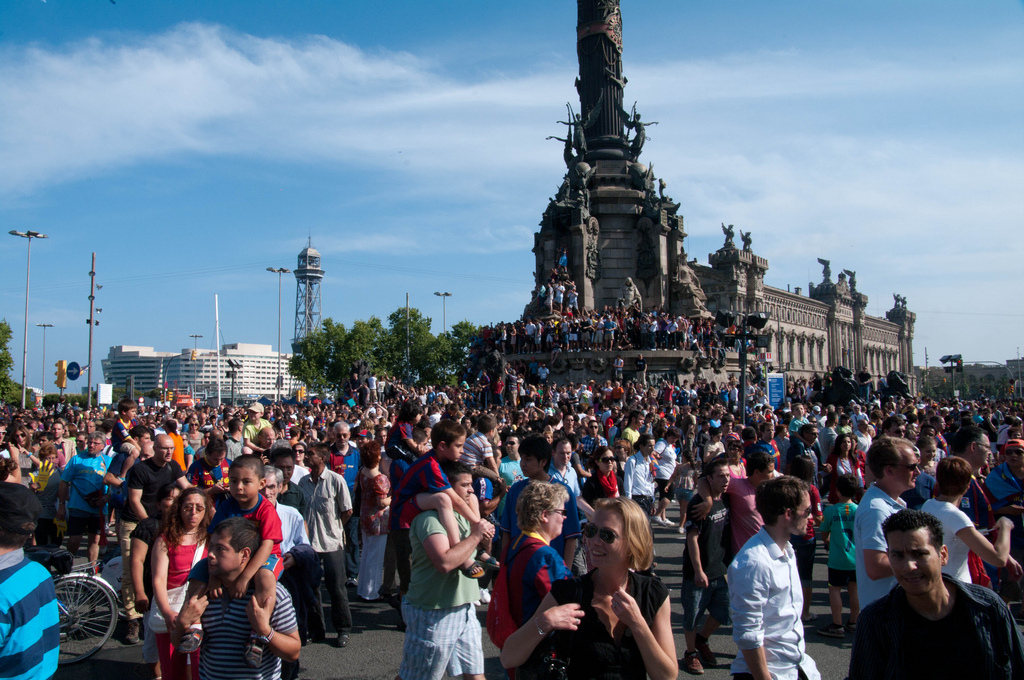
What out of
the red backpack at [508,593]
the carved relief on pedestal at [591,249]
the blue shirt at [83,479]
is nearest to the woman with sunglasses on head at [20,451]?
the blue shirt at [83,479]

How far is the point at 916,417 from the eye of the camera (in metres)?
17.2

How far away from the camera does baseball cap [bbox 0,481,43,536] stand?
346 centimetres

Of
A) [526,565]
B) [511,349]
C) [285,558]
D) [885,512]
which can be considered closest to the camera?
[526,565]

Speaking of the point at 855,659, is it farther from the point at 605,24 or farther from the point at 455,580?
the point at 605,24

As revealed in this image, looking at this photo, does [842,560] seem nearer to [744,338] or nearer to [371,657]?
[371,657]

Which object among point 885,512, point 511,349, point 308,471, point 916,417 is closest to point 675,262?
point 511,349

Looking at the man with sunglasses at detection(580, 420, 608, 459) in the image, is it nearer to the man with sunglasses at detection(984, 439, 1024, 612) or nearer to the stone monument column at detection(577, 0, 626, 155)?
the man with sunglasses at detection(984, 439, 1024, 612)

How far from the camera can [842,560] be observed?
706cm

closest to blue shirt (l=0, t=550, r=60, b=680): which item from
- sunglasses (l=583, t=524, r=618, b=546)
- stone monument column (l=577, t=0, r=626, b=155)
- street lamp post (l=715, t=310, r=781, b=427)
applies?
sunglasses (l=583, t=524, r=618, b=546)

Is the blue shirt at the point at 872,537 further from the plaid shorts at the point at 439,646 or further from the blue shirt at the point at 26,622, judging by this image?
the blue shirt at the point at 26,622

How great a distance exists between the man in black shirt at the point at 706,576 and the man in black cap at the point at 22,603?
14.4 ft

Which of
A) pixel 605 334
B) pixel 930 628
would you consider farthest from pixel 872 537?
pixel 605 334

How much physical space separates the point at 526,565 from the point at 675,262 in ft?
113

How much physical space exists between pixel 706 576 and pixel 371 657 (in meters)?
2.89
